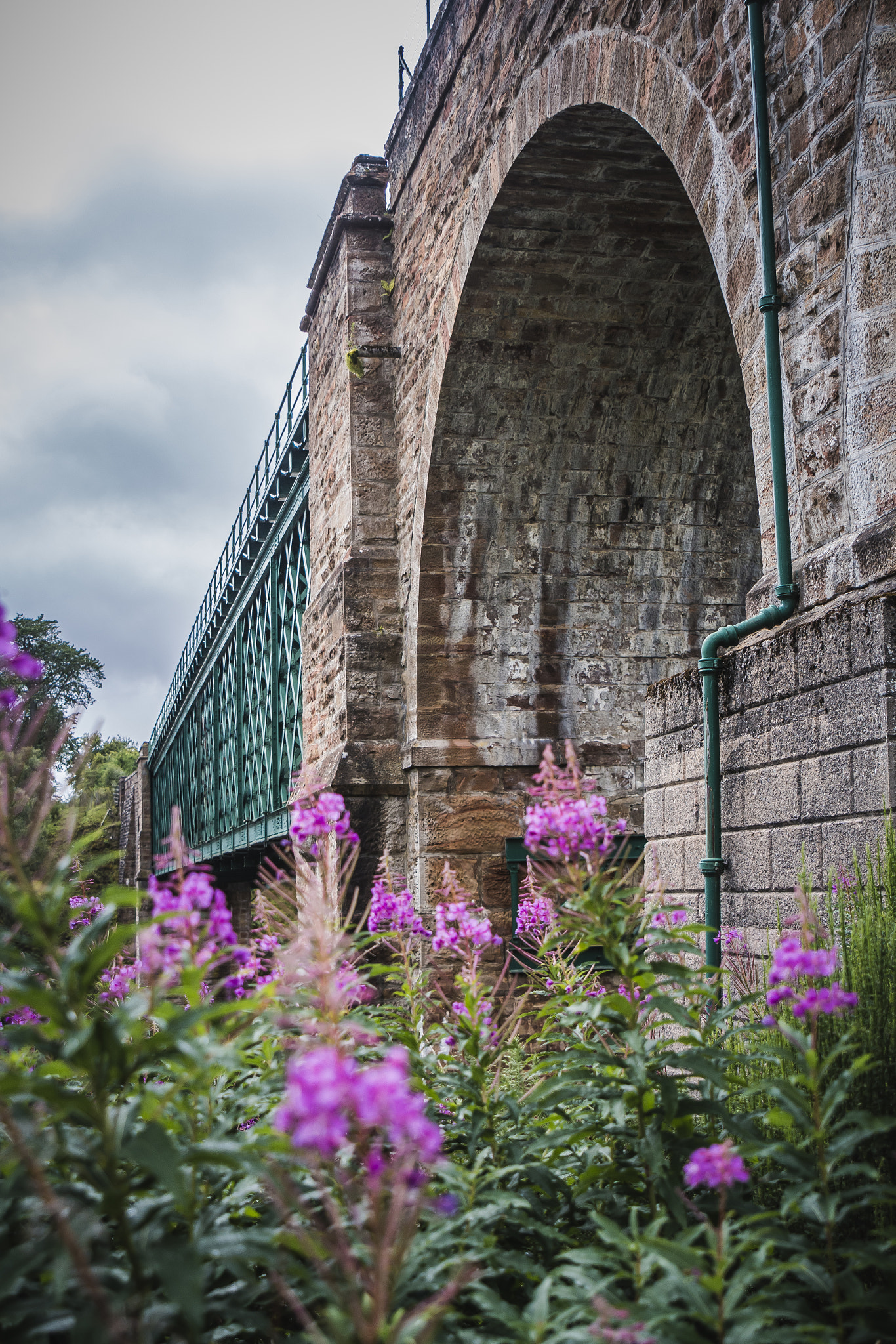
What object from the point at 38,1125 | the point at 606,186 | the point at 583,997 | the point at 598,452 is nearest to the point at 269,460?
the point at 598,452

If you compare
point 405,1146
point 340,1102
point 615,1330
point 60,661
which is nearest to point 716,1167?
point 615,1330

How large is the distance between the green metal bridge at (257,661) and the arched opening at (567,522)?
3102 mm

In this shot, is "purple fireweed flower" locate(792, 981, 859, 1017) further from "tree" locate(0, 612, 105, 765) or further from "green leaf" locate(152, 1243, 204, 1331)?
"tree" locate(0, 612, 105, 765)

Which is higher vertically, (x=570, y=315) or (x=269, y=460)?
(x=269, y=460)

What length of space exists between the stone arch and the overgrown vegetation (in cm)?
211

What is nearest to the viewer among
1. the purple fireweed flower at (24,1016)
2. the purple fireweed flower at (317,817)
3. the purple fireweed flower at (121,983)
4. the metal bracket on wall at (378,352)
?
the purple fireweed flower at (317,817)

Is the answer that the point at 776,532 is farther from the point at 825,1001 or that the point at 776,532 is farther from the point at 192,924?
the point at 192,924

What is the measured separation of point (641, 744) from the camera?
881 centimetres

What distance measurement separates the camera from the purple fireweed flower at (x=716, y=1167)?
5.65 ft

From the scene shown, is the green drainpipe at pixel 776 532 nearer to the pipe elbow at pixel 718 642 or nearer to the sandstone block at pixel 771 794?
the pipe elbow at pixel 718 642

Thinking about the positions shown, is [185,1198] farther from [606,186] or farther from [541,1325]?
[606,186]

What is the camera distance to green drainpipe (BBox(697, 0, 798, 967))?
149 inches

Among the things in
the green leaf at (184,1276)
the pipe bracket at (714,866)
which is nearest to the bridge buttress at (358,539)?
the pipe bracket at (714,866)

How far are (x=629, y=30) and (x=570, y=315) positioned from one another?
8.33 feet
